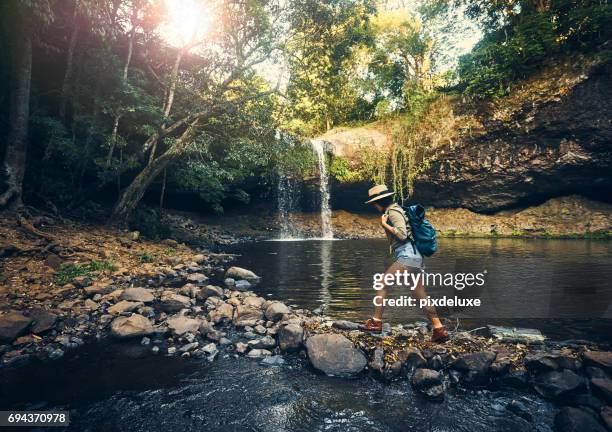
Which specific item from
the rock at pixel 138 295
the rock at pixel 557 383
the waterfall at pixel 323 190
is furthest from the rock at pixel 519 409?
the waterfall at pixel 323 190

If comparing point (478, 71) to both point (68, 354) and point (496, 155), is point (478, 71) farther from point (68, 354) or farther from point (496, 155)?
point (68, 354)

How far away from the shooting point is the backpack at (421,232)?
4.44 m

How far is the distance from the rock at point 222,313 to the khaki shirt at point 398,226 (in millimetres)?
→ 3337

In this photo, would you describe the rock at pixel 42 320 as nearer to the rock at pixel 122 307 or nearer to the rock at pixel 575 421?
the rock at pixel 122 307

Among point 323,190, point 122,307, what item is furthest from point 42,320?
point 323,190

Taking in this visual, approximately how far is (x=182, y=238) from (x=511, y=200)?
922 inches

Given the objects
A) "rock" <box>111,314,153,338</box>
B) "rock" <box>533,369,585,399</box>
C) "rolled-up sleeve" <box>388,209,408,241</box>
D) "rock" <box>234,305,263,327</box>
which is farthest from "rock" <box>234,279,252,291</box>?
"rock" <box>533,369,585,399</box>

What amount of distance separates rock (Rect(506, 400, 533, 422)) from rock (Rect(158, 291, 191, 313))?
564cm

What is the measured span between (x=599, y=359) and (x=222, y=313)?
5472 millimetres

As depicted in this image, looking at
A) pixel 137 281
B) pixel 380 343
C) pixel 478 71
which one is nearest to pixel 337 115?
pixel 478 71

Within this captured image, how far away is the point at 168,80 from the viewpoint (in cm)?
1399

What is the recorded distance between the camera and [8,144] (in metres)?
10.0

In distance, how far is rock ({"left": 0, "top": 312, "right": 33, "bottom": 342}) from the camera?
15.4ft

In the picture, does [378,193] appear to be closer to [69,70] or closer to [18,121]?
[18,121]
